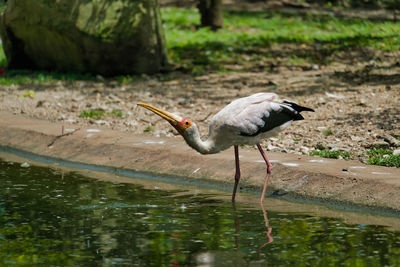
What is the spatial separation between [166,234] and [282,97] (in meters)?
5.63

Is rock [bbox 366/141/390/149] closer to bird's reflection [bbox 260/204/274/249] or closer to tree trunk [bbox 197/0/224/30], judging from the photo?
bird's reflection [bbox 260/204/274/249]

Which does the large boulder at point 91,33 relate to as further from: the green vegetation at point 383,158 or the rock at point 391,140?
the green vegetation at point 383,158

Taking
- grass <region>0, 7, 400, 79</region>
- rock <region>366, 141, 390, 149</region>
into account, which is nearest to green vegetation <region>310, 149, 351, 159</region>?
rock <region>366, 141, 390, 149</region>

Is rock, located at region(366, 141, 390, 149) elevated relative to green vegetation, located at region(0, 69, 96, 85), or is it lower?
elevated

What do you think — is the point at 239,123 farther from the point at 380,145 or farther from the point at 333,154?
the point at 380,145

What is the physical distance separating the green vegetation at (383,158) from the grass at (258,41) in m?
5.60

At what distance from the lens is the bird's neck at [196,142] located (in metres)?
5.89

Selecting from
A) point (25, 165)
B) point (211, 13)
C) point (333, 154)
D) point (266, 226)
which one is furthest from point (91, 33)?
point (266, 226)

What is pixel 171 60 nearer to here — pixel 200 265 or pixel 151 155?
pixel 151 155

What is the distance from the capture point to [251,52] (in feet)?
45.1

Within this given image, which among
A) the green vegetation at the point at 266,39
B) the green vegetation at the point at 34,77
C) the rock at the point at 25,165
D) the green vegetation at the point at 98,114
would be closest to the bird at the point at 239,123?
the rock at the point at 25,165

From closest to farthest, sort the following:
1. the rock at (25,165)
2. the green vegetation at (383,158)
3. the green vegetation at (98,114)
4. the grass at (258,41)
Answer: the green vegetation at (383,158) < the rock at (25,165) < the green vegetation at (98,114) < the grass at (258,41)

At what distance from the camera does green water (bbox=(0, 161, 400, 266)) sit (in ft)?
14.5

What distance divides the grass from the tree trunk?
26 cm
